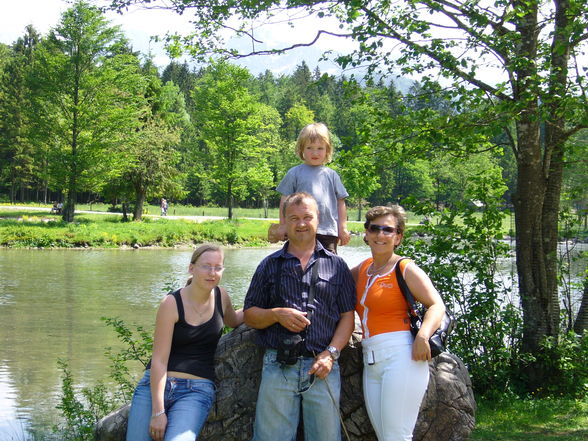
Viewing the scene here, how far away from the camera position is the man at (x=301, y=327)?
11.8ft

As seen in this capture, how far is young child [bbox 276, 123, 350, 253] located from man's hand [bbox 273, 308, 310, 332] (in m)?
1.01

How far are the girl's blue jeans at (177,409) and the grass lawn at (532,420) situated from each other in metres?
2.89

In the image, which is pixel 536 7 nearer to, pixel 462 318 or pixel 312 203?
pixel 462 318

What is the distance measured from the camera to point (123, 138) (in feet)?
121

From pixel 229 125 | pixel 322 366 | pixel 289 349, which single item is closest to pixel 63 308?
pixel 289 349

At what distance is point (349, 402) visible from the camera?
14.2 ft

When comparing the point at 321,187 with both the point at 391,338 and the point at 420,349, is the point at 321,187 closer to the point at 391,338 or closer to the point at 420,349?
the point at 391,338

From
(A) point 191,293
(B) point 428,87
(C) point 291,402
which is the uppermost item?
(B) point 428,87

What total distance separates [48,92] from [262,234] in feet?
48.1

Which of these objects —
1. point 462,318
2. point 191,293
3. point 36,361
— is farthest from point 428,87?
point 36,361

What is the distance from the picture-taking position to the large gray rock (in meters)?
4.29

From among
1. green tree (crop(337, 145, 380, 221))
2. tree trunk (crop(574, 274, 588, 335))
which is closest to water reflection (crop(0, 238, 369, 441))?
green tree (crop(337, 145, 380, 221))

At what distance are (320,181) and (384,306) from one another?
1231 mm

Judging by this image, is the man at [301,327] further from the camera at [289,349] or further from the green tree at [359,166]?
the green tree at [359,166]
